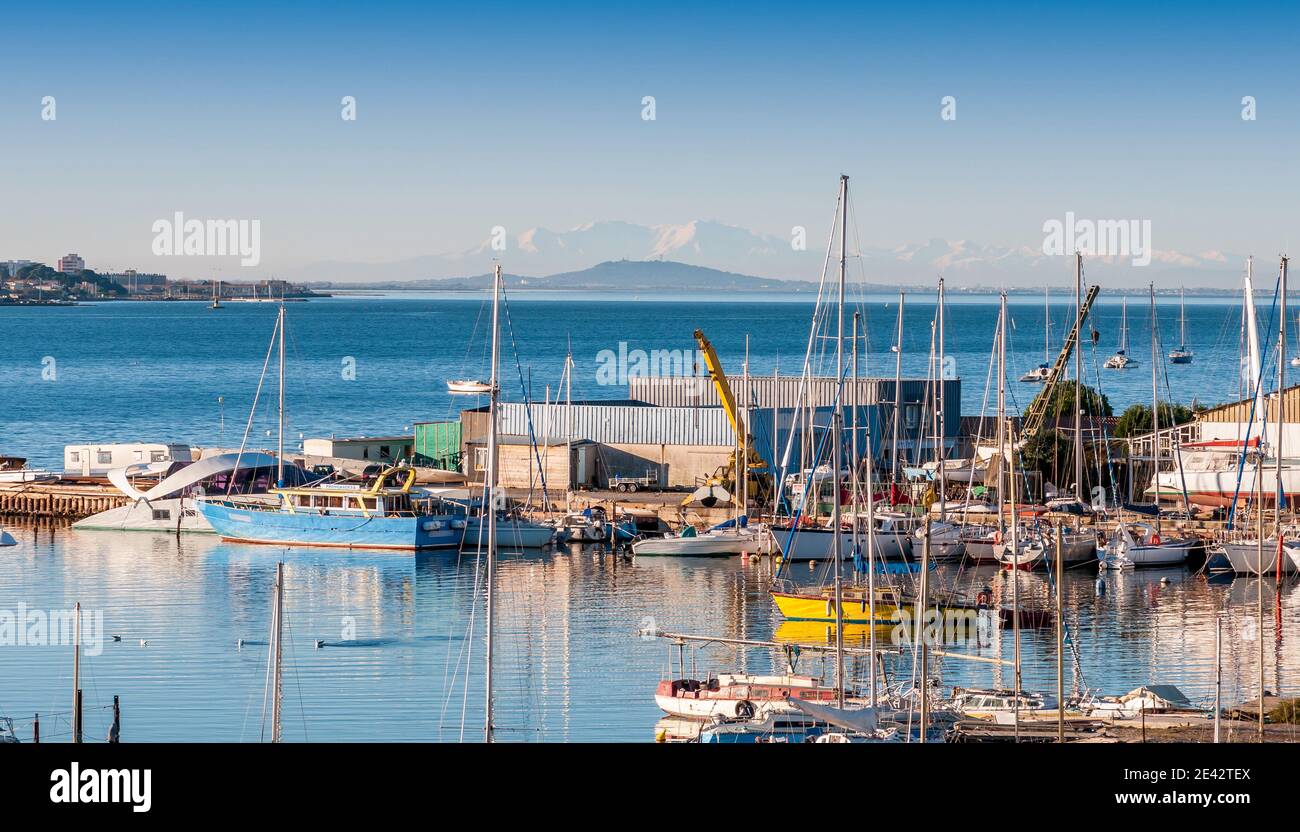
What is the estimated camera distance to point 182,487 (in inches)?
1935

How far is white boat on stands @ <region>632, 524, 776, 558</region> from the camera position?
41188mm

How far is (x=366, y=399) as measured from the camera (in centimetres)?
10831

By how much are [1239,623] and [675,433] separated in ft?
64.7

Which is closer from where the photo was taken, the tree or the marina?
the marina

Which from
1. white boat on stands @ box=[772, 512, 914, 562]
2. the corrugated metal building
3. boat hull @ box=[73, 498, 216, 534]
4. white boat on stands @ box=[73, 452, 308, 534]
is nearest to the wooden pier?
white boat on stands @ box=[73, 452, 308, 534]

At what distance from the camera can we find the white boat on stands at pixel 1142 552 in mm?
39469

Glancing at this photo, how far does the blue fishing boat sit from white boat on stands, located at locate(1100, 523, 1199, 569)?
16230 millimetres

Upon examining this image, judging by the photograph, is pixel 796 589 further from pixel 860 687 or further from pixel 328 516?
pixel 328 516

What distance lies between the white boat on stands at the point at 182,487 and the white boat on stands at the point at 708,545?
38.0 ft

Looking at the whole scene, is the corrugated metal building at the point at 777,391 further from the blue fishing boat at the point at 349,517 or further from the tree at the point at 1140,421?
the blue fishing boat at the point at 349,517

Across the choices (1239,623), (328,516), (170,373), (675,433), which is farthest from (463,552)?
(170,373)

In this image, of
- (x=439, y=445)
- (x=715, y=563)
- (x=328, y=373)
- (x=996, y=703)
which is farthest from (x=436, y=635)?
(x=328, y=373)

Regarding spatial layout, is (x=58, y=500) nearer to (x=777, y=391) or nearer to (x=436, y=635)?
(x=777, y=391)

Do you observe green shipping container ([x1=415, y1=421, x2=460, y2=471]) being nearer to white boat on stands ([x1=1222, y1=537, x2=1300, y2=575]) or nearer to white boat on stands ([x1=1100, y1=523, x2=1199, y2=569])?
white boat on stands ([x1=1100, y1=523, x2=1199, y2=569])
